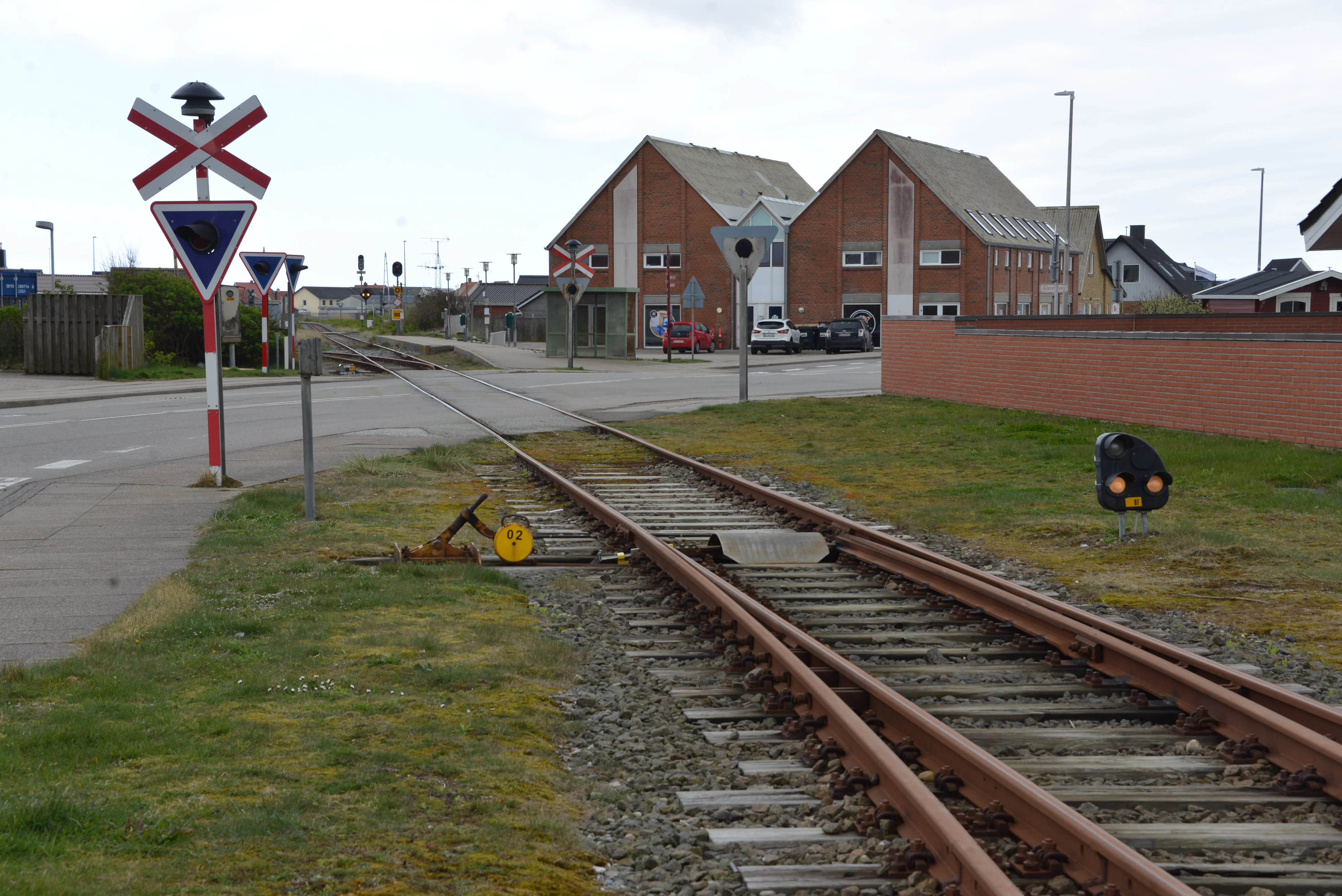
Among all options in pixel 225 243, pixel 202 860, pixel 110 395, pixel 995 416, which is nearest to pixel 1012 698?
pixel 202 860

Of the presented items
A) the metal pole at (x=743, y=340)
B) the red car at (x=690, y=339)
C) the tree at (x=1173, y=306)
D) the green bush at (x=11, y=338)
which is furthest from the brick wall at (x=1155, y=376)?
the tree at (x=1173, y=306)

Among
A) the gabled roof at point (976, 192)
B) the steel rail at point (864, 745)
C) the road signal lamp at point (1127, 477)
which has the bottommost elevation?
the steel rail at point (864, 745)

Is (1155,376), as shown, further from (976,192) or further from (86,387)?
(976,192)

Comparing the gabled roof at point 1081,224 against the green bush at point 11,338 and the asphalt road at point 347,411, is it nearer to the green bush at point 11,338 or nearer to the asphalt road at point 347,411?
the asphalt road at point 347,411

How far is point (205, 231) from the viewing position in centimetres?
1191

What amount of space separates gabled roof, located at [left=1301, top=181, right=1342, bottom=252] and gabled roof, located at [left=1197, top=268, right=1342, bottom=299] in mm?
26462

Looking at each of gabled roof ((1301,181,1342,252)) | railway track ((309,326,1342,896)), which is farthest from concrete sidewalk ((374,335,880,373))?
railway track ((309,326,1342,896))

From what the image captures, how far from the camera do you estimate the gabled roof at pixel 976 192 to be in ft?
223

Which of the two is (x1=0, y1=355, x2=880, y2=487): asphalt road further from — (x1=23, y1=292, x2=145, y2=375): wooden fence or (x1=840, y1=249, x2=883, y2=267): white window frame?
(x1=840, y1=249, x2=883, y2=267): white window frame

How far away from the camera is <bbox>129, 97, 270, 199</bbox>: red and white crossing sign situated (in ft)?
39.8

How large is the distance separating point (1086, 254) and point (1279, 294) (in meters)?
45.5

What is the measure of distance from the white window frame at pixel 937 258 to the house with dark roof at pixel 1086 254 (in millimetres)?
17298

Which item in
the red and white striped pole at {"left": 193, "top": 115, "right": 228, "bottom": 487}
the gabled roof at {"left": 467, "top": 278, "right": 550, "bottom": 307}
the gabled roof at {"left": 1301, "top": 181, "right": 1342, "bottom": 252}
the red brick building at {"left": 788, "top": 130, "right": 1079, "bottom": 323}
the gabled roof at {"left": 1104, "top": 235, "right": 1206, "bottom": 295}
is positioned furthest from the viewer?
the gabled roof at {"left": 467, "top": 278, "right": 550, "bottom": 307}

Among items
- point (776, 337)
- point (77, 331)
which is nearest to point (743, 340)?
point (77, 331)
